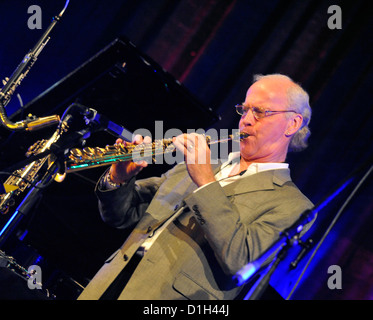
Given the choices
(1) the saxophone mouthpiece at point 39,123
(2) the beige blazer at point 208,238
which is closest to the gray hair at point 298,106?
(2) the beige blazer at point 208,238

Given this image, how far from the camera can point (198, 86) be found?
14.4 feet

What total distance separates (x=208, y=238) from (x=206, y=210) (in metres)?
0.13

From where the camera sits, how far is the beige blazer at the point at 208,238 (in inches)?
67.9

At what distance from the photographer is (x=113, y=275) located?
193cm

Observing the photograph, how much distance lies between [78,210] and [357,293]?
2571mm

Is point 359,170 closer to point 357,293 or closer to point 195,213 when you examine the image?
point 195,213

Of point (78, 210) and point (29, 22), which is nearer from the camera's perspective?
point (78, 210)

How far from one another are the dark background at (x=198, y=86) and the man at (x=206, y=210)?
71 cm

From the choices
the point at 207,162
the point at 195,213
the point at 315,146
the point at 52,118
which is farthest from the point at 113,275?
the point at 315,146

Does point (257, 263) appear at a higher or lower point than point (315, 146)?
lower

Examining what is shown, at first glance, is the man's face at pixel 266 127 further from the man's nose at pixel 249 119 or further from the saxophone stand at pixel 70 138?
the saxophone stand at pixel 70 138
